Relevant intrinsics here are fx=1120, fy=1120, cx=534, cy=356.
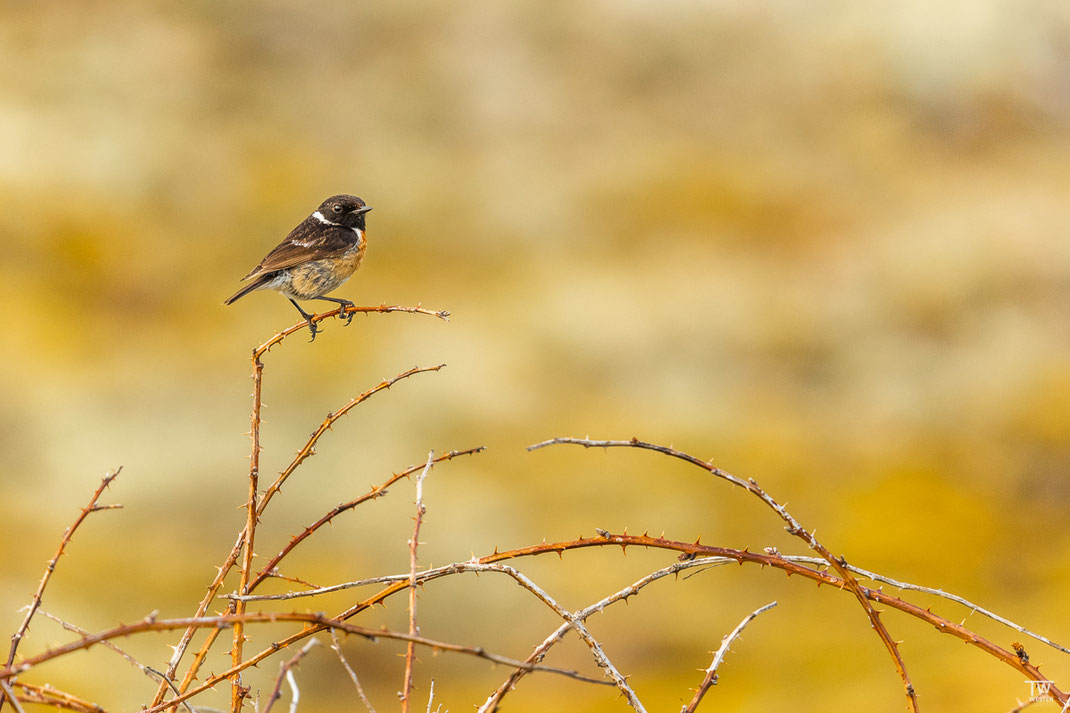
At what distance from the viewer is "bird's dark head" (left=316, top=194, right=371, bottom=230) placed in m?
7.35

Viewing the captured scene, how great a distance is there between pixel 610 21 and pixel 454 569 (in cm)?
2653

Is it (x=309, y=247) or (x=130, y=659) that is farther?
(x=309, y=247)

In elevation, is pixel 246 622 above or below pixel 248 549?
below

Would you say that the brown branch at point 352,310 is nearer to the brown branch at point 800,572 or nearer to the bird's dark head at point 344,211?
the brown branch at point 800,572

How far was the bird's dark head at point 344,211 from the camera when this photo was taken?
7.35 meters

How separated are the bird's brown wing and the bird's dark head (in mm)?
109

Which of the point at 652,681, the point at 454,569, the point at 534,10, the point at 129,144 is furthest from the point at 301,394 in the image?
the point at 454,569

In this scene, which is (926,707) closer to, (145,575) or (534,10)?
(145,575)

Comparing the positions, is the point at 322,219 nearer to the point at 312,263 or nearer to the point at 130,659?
the point at 312,263

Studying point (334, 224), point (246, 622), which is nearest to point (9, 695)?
point (246, 622)

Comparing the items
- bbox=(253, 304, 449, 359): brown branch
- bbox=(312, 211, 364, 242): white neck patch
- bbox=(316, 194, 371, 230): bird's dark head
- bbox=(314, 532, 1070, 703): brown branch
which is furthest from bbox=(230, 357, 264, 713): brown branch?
bbox=(316, 194, 371, 230): bird's dark head

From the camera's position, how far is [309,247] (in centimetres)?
702

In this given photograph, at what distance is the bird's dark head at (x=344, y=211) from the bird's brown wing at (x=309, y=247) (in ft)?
0.36

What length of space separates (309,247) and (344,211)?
1.70 ft
